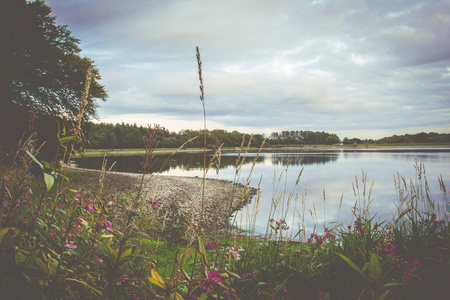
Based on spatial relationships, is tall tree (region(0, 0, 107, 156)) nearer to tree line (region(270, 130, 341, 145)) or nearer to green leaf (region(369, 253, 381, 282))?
green leaf (region(369, 253, 381, 282))

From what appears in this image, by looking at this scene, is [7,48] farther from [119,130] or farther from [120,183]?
[119,130]

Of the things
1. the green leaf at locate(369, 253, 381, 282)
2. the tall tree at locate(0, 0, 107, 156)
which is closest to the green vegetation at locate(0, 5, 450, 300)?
the green leaf at locate(369, 253, 381, 282)

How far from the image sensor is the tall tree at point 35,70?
14852mm

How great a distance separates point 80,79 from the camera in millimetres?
19438

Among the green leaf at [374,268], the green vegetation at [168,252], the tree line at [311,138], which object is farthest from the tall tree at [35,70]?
the tree line at [311,138]

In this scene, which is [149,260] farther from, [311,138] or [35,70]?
[311,138]

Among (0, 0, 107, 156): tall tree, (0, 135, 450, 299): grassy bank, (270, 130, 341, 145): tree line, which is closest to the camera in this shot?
(0, 135, 450, 299): grassy bank

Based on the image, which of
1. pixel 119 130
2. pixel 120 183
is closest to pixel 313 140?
pixel 119 130

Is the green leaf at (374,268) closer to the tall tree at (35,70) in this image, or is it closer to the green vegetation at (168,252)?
the green vegetation at (168,252)

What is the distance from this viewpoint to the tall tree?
1485 centimetres

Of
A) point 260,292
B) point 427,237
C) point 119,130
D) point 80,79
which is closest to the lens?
point 260,292

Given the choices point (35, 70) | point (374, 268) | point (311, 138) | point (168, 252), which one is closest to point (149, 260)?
point (374, 268)

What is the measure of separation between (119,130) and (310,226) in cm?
10529

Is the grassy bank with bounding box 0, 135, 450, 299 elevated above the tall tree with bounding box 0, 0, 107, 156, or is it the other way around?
the tall tree with bounding box 0, 0, 107, 156
